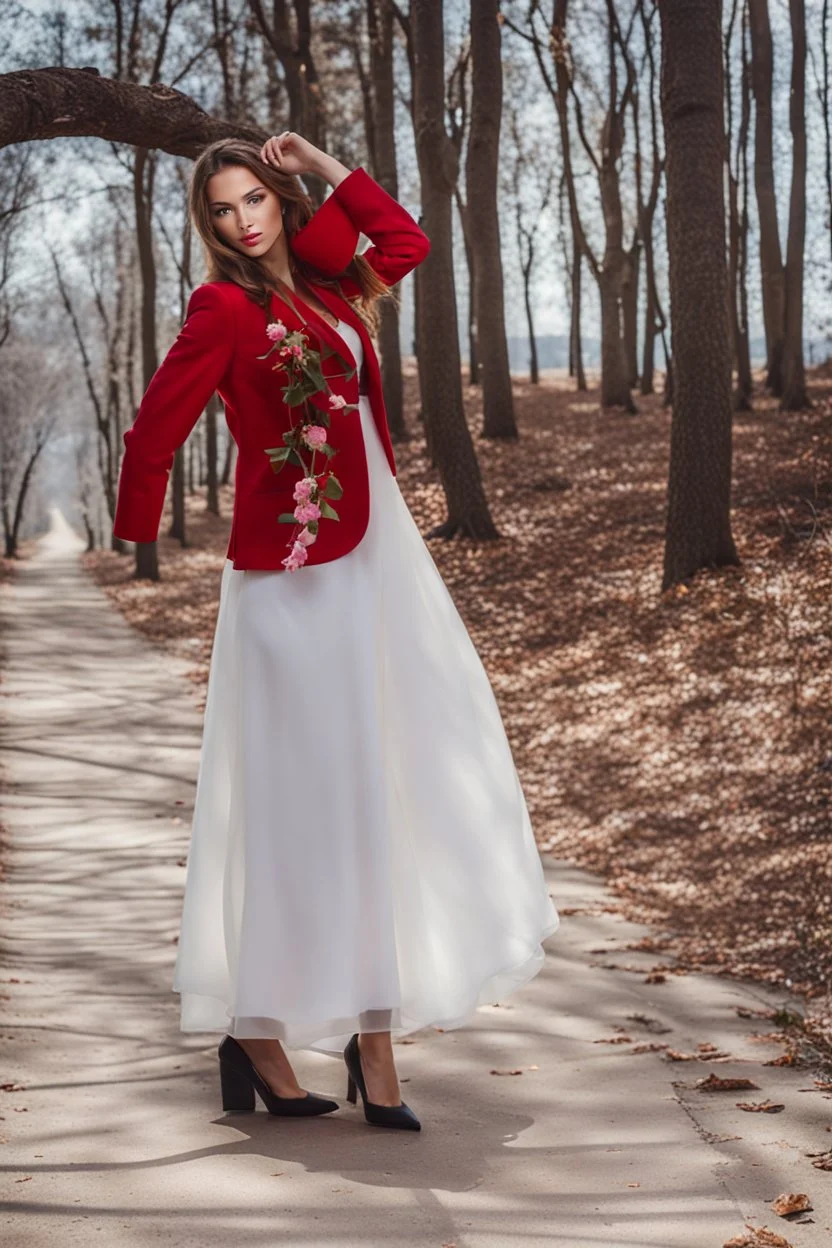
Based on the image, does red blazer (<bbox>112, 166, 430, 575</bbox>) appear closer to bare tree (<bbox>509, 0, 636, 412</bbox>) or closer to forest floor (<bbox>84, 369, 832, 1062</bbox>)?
forest floor (<bbox>84, 369, 832, 1062</bbox>)

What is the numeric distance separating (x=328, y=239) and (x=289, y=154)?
26 centimetres

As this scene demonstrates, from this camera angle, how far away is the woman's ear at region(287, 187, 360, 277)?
3.35 m

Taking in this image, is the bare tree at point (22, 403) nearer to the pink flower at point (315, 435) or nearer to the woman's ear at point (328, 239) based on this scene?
the woman's ear at point (328, 239)

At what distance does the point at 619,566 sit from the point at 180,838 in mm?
6556

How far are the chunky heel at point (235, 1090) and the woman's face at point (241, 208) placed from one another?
7.17 feet

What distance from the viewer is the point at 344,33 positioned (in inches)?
870

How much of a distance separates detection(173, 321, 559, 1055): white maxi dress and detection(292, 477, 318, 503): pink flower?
0.19 meters

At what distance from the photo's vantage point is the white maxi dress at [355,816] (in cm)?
313

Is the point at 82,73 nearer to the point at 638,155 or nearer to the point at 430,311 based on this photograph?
the point at 430,311

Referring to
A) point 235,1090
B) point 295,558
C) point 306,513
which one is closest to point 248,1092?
point 235,1090

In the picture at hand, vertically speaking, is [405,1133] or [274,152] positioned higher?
[274,152]

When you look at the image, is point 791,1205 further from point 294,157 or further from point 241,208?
point 294,157

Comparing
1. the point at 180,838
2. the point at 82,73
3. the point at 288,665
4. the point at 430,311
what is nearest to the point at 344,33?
the point at 430,311

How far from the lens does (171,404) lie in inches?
122
